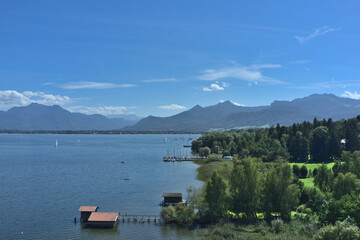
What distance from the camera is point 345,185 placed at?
5034 centimetres

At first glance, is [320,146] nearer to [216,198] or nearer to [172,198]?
[172,198]

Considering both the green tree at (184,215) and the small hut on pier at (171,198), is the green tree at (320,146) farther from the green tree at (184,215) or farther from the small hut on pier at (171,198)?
the green tree at (184,215)

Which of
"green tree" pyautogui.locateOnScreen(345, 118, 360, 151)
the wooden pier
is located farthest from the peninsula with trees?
"green tree" pyautogui.locateOnScreen(345, 118, 360, 151)

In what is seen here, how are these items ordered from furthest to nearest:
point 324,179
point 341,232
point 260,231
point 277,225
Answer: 1. point 324,179
2. point 277,225
3. point 260,231
4. point 341,232

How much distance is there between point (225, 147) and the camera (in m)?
164

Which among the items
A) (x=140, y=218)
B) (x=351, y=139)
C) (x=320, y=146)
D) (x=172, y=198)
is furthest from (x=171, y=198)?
(x=351, y=139)

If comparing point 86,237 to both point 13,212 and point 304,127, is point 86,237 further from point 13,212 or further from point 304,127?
point 304,127

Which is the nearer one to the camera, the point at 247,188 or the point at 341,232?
the point at 341,232

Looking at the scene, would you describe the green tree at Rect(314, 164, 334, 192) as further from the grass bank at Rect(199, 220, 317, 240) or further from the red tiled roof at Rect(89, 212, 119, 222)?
the red tiled roof at Rect(89, 212, 119, 222)

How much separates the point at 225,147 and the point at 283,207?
116 m

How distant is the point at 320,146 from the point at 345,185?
55.4 metres

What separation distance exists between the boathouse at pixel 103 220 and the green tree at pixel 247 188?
19804 mm

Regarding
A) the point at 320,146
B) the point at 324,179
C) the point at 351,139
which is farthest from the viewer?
the point at 351,139

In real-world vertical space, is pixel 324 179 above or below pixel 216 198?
above
